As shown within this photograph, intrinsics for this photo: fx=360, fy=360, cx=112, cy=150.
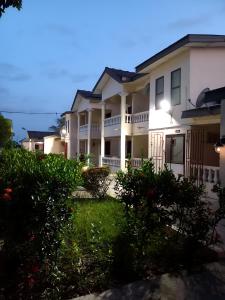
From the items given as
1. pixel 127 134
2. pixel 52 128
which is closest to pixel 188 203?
pixel 127 134

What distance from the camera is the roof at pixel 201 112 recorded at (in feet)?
43.2

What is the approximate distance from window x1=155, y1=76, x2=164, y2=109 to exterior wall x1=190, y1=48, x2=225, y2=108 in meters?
3.08

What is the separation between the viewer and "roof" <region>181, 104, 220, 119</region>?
1317 cm

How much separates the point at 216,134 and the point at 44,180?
Answer: 13977mm

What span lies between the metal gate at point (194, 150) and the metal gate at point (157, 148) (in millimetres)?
2905

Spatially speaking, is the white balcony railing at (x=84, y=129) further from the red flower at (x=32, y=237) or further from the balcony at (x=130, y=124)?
the red flower at (x=32, y=237)

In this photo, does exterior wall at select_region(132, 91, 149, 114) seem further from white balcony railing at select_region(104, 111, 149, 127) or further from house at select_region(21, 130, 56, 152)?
house at select_region(21, 130, 56, 152)

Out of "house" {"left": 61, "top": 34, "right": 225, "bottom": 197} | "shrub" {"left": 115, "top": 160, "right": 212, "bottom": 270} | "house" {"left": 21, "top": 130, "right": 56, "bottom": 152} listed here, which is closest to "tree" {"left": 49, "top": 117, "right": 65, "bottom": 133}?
"house" {"left": 21, "top": 130, "right": 56, "bottom": 152}

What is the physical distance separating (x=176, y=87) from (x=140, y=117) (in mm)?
5816

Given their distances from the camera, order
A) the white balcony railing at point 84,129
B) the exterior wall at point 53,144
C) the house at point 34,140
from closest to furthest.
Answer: the white balcony railing at point 84,129, the exterior wall at point 53,144, the house at point 34,140

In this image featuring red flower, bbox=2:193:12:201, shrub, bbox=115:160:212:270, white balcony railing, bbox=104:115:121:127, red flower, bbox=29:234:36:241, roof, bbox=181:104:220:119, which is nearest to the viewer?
red flower, bbox=2:193:12:201

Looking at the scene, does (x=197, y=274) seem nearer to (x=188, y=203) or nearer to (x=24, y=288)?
(x=188, y=203)

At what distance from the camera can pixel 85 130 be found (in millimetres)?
34438

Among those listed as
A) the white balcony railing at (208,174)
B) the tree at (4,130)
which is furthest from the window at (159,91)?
the tree at (4,130)
